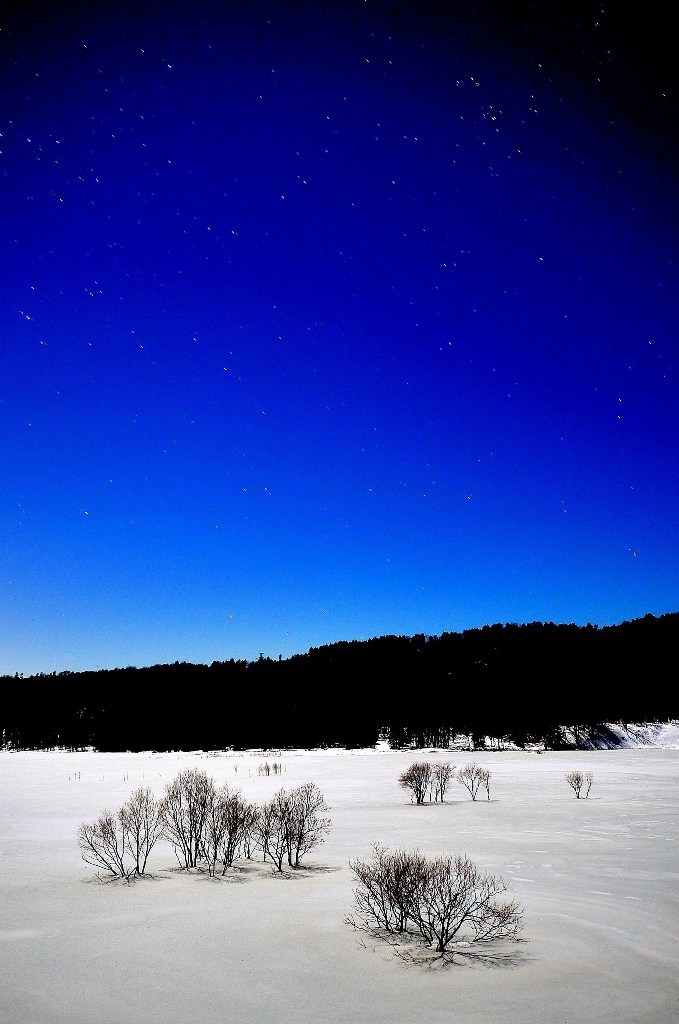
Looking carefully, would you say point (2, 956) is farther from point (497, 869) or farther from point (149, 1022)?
point (497, 869)

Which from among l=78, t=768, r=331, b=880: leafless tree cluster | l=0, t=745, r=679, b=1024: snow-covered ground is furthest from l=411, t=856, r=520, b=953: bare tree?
l=78, t=768, r=331, b=880: leafless tree cluster

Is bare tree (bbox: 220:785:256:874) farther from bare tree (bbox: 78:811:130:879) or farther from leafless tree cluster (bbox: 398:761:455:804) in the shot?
leafless tree cluster (bbox: 398:761:455:804)

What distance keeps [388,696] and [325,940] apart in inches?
3082

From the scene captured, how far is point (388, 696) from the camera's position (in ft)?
276

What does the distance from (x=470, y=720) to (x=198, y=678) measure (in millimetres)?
45923

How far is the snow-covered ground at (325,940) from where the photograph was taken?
21.6ft

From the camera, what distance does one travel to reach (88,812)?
22156 millimetres

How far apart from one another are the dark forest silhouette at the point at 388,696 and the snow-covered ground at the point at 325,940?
53232 millimetres

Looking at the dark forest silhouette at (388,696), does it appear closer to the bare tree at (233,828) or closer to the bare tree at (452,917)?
the bare tree at (233,828)

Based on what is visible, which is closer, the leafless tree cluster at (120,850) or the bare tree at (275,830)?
the leafless tree cluster at (120,850)

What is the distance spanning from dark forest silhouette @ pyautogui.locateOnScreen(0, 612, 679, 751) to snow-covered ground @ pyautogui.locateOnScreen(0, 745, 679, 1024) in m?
53.2

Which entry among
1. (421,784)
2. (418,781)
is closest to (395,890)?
(418,781)

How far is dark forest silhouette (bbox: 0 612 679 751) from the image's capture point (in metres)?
71.6

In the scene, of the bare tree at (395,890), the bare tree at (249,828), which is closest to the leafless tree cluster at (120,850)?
the bare tree at (249,828)
